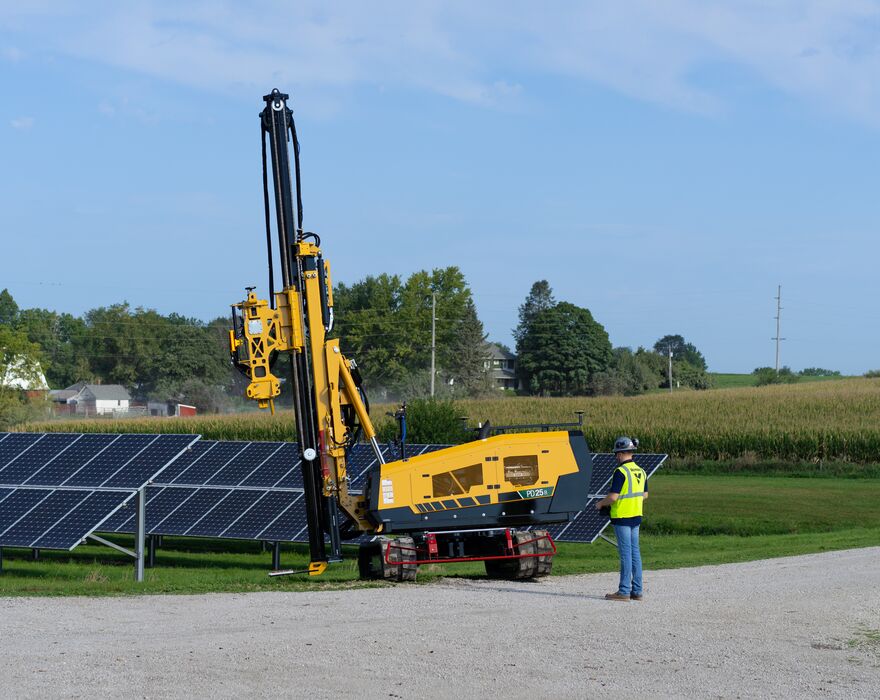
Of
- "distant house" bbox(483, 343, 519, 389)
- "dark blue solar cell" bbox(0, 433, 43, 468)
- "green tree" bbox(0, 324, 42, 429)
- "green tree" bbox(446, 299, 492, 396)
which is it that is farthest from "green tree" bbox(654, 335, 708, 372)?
"dark blue solar cell" bbox(0, 433, 43, 468)

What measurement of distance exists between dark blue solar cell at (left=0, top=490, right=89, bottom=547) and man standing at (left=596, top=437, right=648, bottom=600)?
397 inches

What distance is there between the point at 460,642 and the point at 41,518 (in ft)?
37.2

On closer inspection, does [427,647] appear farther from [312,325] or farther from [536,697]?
[312,325]

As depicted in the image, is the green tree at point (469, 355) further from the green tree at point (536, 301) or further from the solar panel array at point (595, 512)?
the solar panel array at point (595, 512)

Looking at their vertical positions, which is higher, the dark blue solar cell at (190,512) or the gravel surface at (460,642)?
the dark blue solar cell at (190,512)

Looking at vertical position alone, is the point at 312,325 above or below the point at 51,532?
above

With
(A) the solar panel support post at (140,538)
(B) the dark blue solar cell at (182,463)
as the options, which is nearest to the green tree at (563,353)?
(B) the dark blue solar cell at (182,463)

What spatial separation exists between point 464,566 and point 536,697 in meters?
12.0

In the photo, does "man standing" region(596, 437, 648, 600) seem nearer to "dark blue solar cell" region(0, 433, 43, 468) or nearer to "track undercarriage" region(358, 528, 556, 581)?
"track undercarriage" region(358, 528, 556, 581)

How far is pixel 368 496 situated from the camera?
17.2 meters

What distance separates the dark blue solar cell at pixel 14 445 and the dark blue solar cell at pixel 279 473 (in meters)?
4.66

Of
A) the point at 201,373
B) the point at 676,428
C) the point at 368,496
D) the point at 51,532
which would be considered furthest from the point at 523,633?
the point at 201,373

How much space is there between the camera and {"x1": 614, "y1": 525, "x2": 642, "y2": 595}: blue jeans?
49.6 feet

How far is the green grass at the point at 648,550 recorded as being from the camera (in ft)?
59.7
